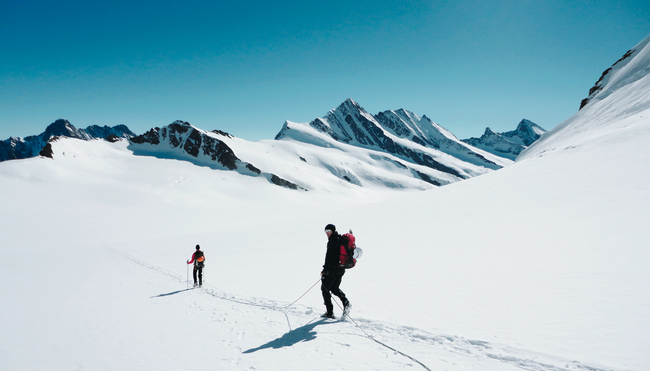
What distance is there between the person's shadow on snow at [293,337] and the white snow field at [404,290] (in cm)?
7

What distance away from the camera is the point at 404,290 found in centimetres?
962

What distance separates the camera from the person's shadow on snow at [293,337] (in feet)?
20.0

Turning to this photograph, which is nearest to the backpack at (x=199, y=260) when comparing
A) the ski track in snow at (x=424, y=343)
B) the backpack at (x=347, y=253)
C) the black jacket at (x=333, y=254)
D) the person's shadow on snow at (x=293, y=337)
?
the ski track in snow at (x=424, y=343)

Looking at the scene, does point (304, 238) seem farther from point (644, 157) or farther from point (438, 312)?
point (644, 157)

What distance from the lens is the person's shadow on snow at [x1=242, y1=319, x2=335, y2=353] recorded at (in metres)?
6.09

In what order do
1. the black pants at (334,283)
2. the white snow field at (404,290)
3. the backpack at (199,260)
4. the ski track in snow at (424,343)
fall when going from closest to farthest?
the ski track in snow at (424,343) < the white snow field at (404,290) < the black pants at (334,283) < the backpack at (199,260)

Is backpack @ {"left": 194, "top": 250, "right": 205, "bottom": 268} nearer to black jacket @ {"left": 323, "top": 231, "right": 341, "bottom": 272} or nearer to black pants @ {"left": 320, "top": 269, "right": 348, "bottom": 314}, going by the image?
black pants @ {"left": 320, "top": 269, "right": 348, "bottom": 314}

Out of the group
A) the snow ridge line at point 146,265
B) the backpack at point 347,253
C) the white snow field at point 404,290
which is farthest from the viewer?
the snow ridge line at point 146,265

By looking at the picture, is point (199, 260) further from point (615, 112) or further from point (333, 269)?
point (615, 112)

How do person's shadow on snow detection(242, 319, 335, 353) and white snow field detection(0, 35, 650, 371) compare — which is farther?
person's shadow on snow detection(242, 319, 335, 353)

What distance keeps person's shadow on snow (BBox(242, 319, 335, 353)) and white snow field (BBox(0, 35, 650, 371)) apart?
7 centimetres

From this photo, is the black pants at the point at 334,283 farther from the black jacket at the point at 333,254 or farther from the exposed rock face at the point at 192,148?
the exposed rock face at the point at 192,148

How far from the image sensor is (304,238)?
21656mm

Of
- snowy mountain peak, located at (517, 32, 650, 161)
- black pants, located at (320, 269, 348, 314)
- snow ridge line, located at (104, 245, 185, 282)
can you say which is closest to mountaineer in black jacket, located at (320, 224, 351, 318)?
black pants, located at (320, 269, 348, 314)
